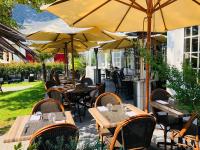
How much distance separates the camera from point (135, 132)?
3.84 m

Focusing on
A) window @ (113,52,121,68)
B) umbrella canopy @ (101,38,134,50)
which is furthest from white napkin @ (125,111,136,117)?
window @ (113,52,121,68)

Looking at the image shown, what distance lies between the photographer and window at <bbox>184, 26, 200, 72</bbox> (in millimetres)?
7621

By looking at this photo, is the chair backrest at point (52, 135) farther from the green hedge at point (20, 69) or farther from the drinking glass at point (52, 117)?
the green hedge at point (20, 69)

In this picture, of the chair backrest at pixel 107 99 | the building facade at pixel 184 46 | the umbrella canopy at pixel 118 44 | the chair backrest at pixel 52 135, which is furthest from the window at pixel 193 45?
the umbrella canopy at pixel 118 44

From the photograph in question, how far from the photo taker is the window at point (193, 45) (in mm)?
7621

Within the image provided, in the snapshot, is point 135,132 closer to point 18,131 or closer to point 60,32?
point 18,131

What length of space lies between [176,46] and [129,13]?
3.43m

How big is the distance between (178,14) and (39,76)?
21.5 meters

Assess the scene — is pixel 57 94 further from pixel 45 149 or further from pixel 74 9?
pixel 45 149

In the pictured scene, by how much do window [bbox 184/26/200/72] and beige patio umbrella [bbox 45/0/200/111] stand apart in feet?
6.10

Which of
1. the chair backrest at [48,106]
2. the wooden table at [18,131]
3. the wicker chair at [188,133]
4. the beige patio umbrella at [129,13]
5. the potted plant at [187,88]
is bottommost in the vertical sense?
the wicker chair at [188,133]

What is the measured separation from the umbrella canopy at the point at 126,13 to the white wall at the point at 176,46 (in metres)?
2.40

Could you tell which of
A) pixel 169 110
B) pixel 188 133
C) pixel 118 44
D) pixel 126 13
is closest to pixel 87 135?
pixel 169 110

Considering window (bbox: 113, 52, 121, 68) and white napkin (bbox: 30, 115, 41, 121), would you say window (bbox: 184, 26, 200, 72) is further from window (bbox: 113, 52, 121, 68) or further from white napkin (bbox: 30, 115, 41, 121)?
window (bbox: 113, 52, 121, 68)
